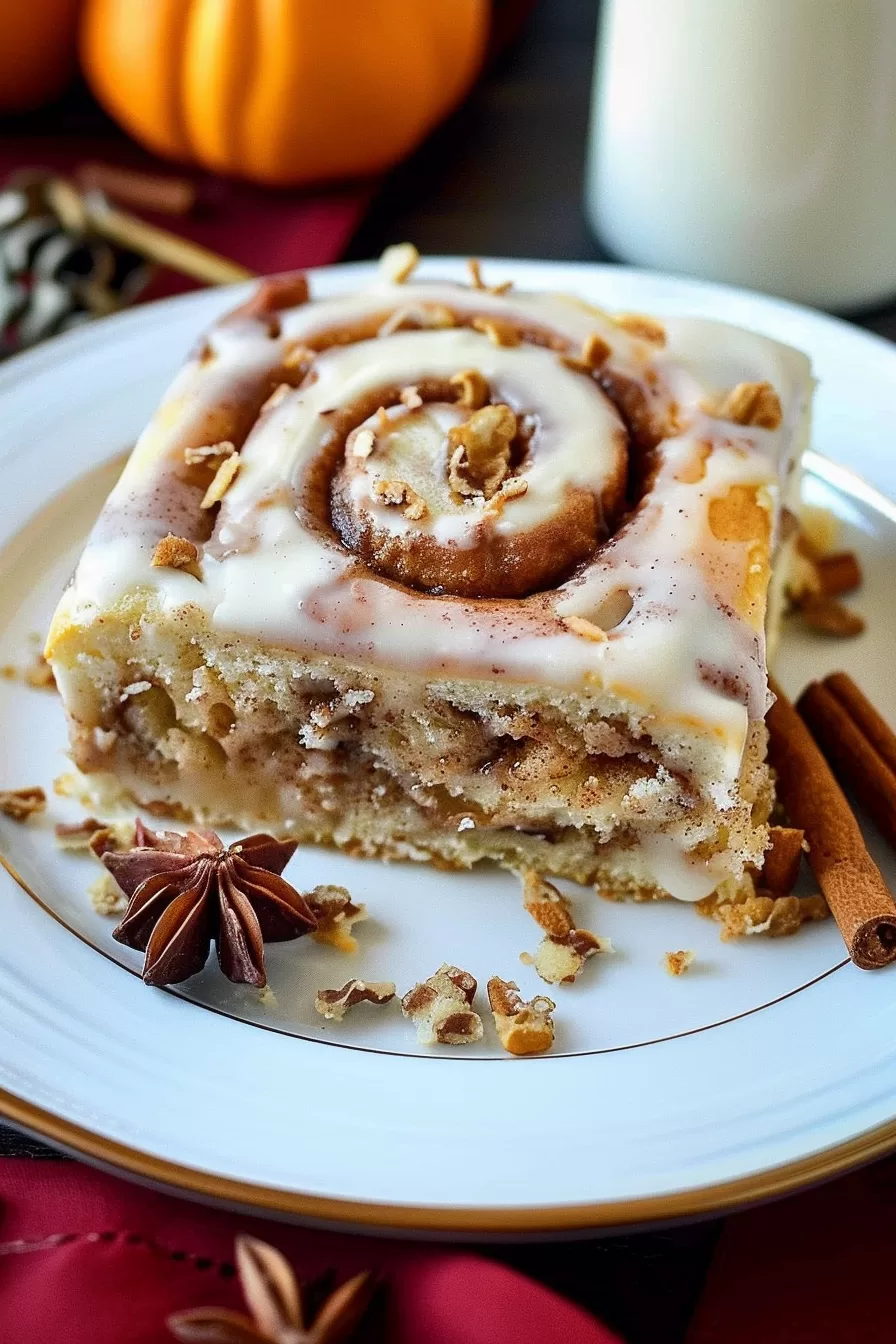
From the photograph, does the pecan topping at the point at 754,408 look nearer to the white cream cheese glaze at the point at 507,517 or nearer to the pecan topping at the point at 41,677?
the white cream cheese glaze at the point at 507,517

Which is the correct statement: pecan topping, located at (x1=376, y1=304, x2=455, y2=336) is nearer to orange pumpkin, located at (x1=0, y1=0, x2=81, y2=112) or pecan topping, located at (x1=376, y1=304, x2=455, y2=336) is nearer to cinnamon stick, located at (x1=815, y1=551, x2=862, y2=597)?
cinnamon stick, located at (x1=815, y1=551, x2=862, y2=597)

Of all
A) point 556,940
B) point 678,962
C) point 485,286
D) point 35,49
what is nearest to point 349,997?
point 556,940

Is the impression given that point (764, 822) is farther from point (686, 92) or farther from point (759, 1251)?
point (686, 92)

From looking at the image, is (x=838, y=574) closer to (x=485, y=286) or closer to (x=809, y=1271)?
(x=485, y=286)

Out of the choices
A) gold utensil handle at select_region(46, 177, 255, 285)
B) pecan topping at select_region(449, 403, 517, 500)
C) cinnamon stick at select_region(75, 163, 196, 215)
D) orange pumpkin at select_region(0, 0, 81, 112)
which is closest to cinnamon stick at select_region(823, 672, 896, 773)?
pecan topping at select_region(449, 403, 517, 500)

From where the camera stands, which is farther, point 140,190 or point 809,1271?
point 140,190
